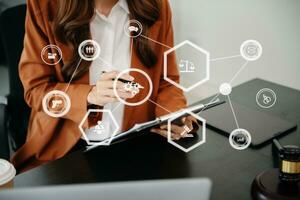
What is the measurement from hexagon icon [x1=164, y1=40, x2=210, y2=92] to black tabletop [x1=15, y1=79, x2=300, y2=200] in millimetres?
82

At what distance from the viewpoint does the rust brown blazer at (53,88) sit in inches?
33.3

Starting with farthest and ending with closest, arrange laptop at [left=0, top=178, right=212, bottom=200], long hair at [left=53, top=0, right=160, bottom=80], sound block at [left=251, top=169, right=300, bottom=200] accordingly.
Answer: long hair at [left=53, top=0, right=160, bottom=80] < sound block at [left=251, top=169, right=300, bottom=200] < laptop at [left=0, top=178, right=212, bottom=200]

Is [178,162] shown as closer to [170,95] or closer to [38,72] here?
[170,95]

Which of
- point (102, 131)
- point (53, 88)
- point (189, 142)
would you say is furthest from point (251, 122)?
point (53, 88)

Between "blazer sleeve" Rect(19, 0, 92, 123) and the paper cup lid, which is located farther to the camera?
"blazer sleeve" Rect(19, 0, 92, 123)

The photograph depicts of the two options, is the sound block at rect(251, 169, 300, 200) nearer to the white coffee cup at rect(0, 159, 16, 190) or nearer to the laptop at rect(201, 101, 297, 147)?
the laptop at rect(201, 101, 297, 147)

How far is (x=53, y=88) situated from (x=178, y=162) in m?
0.29

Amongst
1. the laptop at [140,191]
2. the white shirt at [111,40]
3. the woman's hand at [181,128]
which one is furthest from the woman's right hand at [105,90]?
the laptop at [140,191]

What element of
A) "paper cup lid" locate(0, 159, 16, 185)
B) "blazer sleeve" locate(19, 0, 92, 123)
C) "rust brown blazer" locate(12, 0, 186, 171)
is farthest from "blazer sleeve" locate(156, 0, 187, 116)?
"paper cup lid" locate(0, 159, 16, 185)

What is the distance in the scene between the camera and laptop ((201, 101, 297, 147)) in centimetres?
90

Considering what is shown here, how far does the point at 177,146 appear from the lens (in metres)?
0.90

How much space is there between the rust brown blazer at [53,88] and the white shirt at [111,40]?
0.02 metres

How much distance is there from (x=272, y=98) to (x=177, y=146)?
0.22 m

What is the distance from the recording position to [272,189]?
2.42 feet
